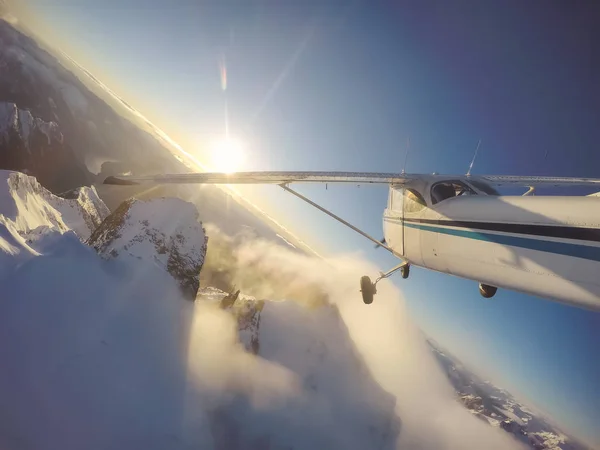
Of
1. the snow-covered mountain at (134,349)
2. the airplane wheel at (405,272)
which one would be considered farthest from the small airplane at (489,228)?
the snow-covered mountain at (134,349)

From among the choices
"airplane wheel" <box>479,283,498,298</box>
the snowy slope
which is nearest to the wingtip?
"airplane wheel" <box>479,283,498,298</box>

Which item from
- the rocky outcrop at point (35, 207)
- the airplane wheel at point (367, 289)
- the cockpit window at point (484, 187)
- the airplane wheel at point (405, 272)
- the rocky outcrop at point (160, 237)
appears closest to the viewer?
the cockpit window at point (484, 187)

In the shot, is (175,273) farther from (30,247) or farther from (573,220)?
(573,220)

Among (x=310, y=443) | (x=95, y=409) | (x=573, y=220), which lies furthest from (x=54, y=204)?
(x=310, y=443)

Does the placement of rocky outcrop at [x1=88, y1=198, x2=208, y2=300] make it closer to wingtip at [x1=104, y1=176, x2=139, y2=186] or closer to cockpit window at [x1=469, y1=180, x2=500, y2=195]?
wingtip at [x1=104, y1=176, x2=139, y2=186]

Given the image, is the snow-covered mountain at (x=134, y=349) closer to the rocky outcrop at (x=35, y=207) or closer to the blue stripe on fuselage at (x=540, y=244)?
the rocky outcrop at (x=35, y=207)

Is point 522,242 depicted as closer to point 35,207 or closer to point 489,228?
point 489,228
